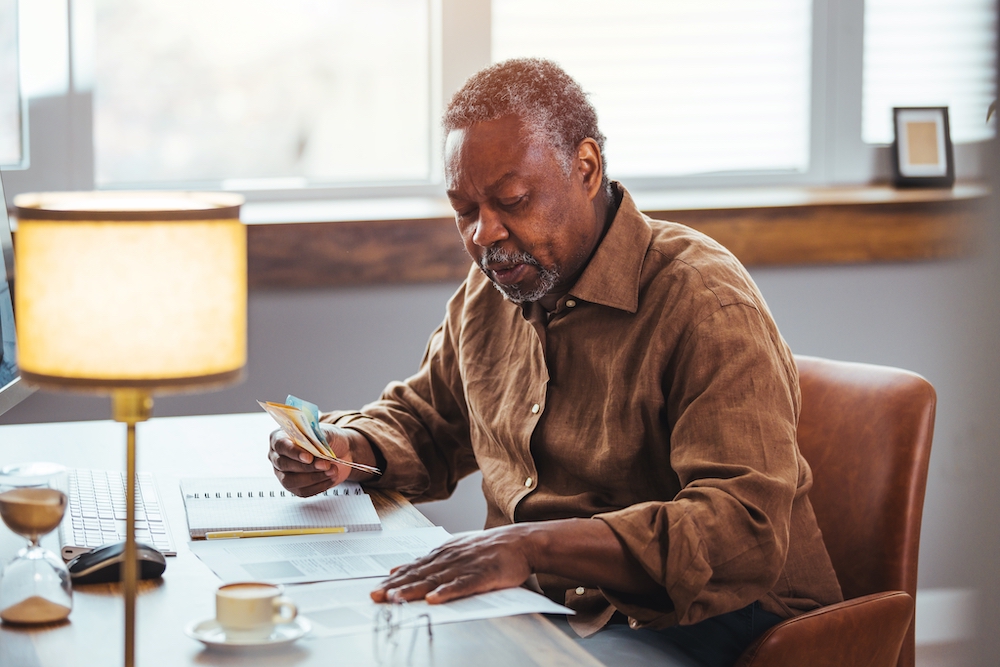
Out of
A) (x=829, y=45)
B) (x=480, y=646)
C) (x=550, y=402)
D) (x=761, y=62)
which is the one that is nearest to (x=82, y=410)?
(x=550, y=402)

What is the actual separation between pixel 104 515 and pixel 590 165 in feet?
2.68

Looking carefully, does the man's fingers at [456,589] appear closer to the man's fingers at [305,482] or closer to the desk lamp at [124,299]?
the desk lamp at [124,299]

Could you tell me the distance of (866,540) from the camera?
1.58m

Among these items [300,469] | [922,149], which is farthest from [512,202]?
[922,149]

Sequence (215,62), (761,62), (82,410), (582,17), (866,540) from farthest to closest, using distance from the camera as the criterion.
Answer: (761,62)
(582,17)
(215,62)
(82,410)
(866,540)

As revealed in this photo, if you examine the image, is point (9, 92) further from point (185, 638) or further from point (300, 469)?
point (185, 638)

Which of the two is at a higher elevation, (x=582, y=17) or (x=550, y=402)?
(x=582, y=17)

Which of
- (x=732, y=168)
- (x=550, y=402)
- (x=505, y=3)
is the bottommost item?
(x=550, y=402)

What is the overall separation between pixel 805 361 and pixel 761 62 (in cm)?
142

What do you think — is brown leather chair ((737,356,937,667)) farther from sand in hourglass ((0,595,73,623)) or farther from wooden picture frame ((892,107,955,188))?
wooden picture frame ((892,107,955,188))

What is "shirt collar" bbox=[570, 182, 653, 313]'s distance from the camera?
1.53m

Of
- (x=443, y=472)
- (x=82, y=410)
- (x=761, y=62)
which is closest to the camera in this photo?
(x=443, y=472)

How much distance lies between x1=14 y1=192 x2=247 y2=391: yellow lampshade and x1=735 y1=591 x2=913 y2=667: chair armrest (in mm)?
759

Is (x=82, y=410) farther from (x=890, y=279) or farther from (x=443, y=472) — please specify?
(x=890, y=279)
